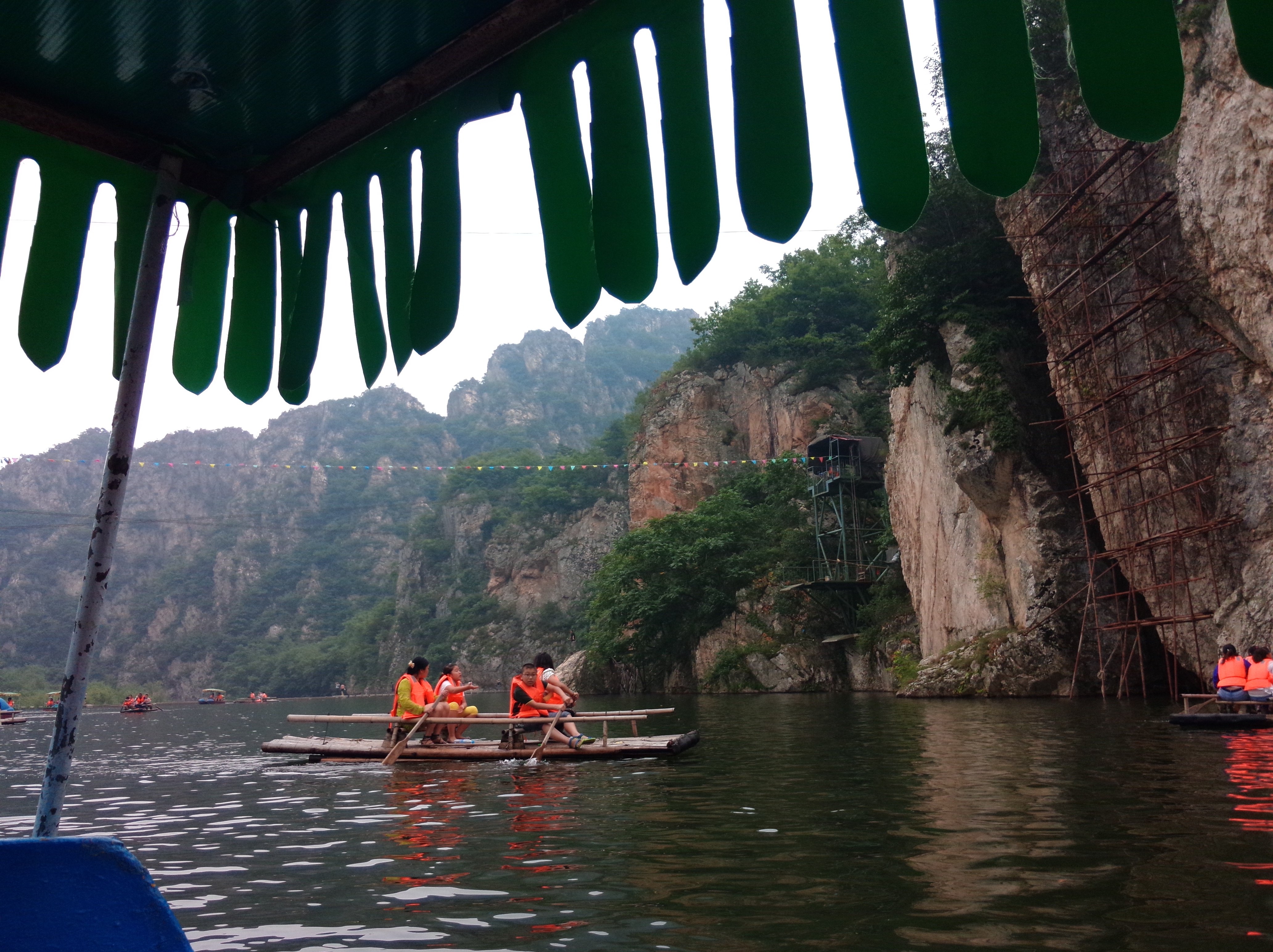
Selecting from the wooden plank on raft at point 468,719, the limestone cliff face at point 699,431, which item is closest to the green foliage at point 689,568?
the limestone cliff face at point 699,431

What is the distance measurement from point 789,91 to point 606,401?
90451mm

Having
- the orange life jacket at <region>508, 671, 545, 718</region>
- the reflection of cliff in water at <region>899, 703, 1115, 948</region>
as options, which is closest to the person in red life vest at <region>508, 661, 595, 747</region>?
the orange life jacket at <region>508, 671, 545, 718</region>

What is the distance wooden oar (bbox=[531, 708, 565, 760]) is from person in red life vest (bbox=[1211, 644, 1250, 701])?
7.42 meters

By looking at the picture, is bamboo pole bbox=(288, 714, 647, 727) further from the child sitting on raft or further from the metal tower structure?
the metal tower structure

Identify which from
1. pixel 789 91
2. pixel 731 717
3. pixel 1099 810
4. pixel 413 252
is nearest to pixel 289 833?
pixel 1099 810

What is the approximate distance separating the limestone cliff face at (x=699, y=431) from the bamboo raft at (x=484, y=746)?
26605mm

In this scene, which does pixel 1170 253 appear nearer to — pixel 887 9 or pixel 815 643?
pixel 815 643

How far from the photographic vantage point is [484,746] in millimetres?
11305

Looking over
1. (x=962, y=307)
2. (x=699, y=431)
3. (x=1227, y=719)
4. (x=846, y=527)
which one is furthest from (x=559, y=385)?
(x=1227, y=719)

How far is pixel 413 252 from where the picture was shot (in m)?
1.13

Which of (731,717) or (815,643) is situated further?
(815,643)

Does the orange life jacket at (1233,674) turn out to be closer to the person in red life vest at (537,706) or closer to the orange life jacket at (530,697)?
the person in red life vest at (537,706)

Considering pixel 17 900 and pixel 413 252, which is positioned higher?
pixel 413 252

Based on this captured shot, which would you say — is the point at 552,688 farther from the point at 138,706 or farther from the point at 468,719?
the point at 138,706
